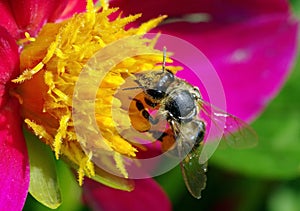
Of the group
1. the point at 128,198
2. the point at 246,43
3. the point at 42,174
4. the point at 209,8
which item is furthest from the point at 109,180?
the point at 246,43

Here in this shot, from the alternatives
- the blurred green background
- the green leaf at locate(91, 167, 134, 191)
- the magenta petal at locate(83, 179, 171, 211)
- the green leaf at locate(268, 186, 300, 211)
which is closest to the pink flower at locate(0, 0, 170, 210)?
the green leaf at locate(91, 167, 134, 191)

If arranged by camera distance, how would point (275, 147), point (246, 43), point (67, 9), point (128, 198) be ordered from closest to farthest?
point (67, 9) < point (128, 198) < point (246, 43) < point (275, 147)

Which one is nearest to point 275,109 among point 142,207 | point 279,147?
point 279,147

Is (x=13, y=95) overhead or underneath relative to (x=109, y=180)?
overhead

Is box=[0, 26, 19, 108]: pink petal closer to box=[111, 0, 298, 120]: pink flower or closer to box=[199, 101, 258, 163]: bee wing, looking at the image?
box=[199, 101, 258, 163]: bee wing

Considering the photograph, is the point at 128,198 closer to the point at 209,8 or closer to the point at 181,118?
the point at 181,118
